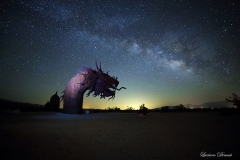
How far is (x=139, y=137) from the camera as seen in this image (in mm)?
4141

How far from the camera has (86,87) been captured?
1113 centimetres

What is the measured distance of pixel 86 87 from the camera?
11.1 meters

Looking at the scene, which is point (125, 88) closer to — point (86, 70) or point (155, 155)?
point (86, 70)

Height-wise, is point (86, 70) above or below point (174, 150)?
above

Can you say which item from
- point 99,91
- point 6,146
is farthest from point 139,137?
point 99,91

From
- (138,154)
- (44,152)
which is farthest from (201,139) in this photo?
(44,152)

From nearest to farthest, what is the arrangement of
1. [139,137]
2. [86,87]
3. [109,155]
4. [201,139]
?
[109,155], [201,139], [139,137], [86,87]

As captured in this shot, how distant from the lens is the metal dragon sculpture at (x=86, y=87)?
1109 centimetres

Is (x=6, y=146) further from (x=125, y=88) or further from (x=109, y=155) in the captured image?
(x=125, y=88)

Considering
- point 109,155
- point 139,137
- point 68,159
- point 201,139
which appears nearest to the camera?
point 68,159

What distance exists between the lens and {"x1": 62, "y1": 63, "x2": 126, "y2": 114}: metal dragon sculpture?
1109cm

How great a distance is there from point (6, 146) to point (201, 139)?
4.94m

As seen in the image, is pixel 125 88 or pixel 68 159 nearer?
pixel 68 159

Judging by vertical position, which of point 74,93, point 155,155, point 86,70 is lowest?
point 155,155
